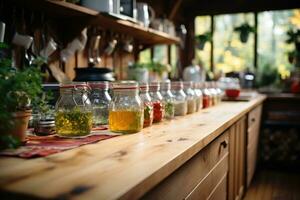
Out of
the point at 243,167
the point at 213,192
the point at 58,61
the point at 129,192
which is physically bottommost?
the point at 243,167

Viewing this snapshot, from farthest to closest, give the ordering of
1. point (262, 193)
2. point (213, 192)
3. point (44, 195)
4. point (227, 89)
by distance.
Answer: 1. point (227, 89)
2. point (262, 193)
3. point (213, 192)
4. point (44, 195)

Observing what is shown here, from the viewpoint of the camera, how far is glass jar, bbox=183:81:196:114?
6.41 feet

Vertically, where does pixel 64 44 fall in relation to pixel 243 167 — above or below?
above

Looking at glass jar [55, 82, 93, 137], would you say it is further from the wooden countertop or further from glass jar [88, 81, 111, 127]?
glass jar [88, 81, 111, 127]

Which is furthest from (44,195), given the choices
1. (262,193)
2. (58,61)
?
(262,193)

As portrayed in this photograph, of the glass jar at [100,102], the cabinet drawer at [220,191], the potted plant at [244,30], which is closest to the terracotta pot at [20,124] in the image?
the glass jar at [100,102]

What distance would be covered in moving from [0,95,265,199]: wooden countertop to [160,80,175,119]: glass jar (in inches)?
20.2

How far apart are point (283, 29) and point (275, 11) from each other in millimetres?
250

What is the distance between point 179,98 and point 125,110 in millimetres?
639

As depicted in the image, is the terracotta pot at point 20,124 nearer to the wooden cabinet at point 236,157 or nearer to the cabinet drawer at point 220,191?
the cabinet drawer at point 220,191

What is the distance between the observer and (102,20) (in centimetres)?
244

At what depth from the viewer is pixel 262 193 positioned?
3129mm

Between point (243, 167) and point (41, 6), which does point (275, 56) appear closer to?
point (243, 167)

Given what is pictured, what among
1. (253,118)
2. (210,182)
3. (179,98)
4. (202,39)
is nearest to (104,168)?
(210,182)
